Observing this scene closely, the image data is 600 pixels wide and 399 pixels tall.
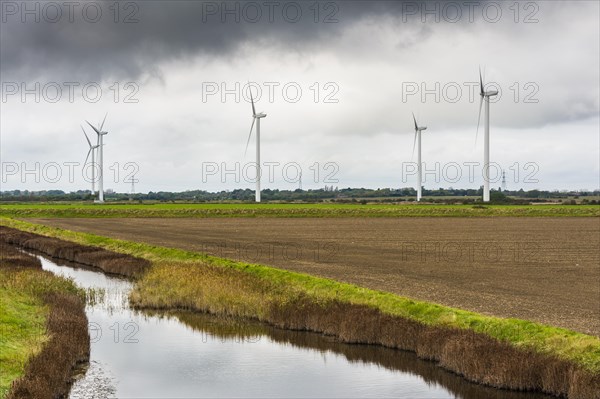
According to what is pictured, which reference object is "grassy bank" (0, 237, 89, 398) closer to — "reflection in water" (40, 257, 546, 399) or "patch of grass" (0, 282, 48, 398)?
"patch of grass" (0, 282, 48, 398)

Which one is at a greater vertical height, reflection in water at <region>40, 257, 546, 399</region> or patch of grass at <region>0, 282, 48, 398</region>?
patch of grass at <region>0, 282, 48, 398</region>

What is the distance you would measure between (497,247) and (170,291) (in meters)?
37.5

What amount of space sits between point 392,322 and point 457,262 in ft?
78.2

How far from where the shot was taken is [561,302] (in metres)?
A: 31.5

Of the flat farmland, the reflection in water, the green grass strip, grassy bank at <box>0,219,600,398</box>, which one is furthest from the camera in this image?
the flat farmland

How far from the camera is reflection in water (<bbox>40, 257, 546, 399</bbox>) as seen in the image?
72.4ft

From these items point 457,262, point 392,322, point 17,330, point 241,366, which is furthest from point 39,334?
point 457,262

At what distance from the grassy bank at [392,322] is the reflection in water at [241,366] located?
59cm

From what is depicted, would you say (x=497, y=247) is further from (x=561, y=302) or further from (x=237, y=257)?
(x=561, y=302)

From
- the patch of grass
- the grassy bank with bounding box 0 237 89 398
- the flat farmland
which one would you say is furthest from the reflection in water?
the flat farmland

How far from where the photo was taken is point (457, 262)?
50.2m

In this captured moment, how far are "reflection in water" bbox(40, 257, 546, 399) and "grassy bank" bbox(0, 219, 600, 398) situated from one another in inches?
23.3

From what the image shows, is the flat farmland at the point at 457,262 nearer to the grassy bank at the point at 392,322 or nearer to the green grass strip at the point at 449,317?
the green grass strip at the point at 449,317

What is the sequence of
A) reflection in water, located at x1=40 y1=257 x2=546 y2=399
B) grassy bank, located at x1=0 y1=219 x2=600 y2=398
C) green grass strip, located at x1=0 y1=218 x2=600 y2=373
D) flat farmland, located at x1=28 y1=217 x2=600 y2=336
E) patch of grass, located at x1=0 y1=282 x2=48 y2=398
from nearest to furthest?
1. patch of grass, located at x1=0 y1=282 x2=48 y2=398
2. grassy bank, located at x1=0 y1=219 x2=600 y2=398
3. green grass strip, located at x1=0 y1=218 x2=600 y2=373
4. reflection in water, located at x1=40 y1=257 x2=546 y2=399
5. flat farmland, located at x1=28 y1=217 x2=600 y2=336
